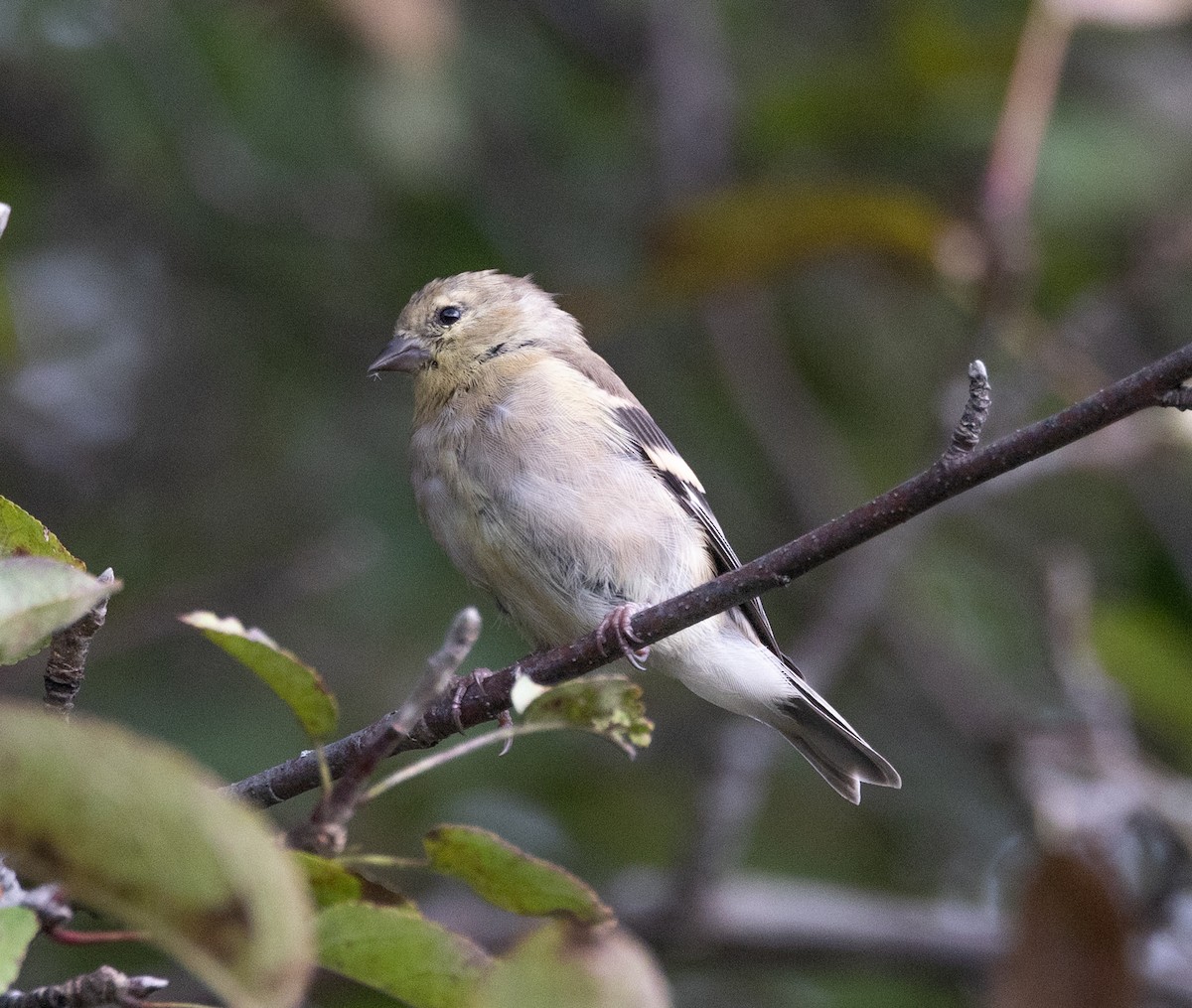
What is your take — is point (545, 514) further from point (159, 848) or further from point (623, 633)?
point (159, 848)

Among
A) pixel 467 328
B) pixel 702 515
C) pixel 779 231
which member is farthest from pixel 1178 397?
pixel 467 328

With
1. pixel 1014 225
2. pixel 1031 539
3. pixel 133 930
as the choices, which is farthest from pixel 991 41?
pixel 133 930

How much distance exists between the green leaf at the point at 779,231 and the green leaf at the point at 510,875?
2866 mm

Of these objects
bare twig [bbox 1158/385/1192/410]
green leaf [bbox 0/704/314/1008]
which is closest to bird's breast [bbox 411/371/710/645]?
bare twig [bbox 1158/385/1192/410]

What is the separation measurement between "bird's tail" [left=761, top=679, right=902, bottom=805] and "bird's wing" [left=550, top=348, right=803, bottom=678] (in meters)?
0.11

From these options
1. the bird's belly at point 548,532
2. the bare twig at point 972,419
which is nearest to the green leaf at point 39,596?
the bare twig at point 972,419

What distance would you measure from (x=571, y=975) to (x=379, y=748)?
465 millimetres

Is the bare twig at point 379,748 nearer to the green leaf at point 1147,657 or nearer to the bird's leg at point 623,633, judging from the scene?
the bird's leg at point 623,633

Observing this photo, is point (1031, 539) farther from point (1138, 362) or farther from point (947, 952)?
point (947, 952)

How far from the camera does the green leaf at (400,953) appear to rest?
69.8 inches

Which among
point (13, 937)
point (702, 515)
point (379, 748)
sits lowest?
point (13, 937)

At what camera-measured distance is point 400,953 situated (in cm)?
182

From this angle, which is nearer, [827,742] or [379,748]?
[379,748]

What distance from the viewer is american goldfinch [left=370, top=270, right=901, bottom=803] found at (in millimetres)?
3844
